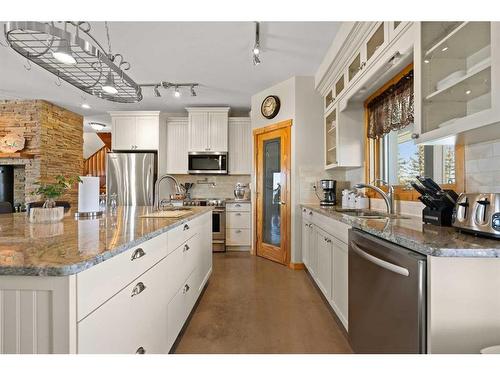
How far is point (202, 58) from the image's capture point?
3.49m

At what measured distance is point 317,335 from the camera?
2.08m

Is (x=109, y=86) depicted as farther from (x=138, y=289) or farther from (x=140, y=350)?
(x=140, y=350)

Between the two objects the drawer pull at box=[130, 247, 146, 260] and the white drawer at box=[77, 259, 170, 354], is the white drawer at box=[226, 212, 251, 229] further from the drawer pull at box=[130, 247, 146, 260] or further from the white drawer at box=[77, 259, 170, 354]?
the drawer pull at box=[130, 247, 146, 260]

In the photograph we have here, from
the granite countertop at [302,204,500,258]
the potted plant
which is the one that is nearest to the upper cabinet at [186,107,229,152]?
the potted plant

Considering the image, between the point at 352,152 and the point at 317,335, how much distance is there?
198cm

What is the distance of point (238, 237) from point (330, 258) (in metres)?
2.66

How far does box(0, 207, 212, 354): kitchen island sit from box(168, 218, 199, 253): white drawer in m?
0.05

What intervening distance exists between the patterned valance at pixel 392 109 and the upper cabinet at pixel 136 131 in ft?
12.4

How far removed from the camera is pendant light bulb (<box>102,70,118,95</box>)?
6.79ft

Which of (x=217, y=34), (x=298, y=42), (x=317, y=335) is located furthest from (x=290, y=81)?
(x=317, y=335)

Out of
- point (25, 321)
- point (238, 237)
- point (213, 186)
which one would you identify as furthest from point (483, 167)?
point (213, 186)

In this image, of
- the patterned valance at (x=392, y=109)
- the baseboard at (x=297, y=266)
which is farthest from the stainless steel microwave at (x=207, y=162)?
the patterned valance at (x=392, y=109)

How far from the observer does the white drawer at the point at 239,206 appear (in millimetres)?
4884
